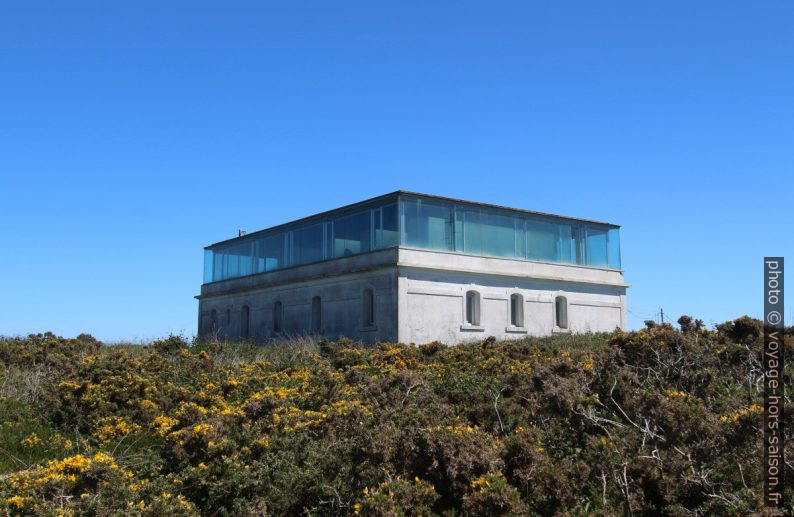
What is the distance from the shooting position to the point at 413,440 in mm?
6570

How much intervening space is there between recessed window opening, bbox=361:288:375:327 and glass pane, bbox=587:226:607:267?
38.0 feet

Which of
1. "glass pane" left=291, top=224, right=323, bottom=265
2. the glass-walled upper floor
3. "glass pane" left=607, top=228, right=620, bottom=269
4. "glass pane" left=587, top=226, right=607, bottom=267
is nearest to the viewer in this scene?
the glass-walled upper floor

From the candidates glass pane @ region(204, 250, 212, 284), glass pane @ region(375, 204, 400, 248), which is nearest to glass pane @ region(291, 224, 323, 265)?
glass pane @ region(375, 204, 400, 248)

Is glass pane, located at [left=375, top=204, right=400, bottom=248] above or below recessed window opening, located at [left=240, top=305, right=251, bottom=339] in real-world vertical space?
above

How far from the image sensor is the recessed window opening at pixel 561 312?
32875 mm

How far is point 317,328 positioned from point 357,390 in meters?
21.3

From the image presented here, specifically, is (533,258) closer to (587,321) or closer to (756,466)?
(587,321)

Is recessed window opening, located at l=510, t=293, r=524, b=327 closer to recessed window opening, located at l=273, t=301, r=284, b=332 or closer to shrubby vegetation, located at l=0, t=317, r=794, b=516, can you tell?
recessed window opening, located at l=273, t=301, r=284, b=332

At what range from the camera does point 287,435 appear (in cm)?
805

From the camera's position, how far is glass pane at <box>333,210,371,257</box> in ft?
97.3

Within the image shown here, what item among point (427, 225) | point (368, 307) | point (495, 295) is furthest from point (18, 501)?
point (495, 295)

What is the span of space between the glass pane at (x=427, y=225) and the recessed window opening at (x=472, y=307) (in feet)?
7.70

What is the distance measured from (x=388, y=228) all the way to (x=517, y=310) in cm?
733

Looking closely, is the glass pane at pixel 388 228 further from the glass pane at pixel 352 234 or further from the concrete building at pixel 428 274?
the glass pane at pixel 352 234
